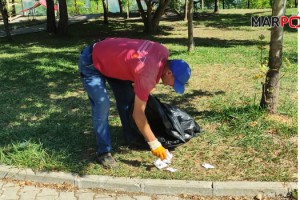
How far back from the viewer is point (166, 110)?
4168mm

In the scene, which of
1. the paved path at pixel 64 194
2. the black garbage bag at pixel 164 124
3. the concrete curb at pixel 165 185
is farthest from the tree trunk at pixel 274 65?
the paved path at pixel 64 194

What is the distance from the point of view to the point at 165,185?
3443mm

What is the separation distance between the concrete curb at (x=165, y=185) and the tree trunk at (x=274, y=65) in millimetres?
1529

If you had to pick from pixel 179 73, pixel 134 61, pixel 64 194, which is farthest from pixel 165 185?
pixel 134 61

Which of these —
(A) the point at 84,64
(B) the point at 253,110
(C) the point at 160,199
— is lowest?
(C) the point at 160,199

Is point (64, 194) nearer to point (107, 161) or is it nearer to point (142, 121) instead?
point (107, 161)

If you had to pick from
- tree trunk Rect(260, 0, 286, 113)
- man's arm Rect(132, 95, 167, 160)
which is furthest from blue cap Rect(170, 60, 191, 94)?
tree trunk Rect(260, 0, 286, 113)

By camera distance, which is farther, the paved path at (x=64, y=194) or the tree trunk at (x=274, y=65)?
the tree trunk at (x=274, y=65)

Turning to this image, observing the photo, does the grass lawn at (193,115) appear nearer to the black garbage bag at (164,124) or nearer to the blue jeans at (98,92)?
the black garbage bag at (164,124)

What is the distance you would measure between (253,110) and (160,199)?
6.33 ft

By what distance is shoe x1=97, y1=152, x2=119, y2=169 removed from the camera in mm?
3781

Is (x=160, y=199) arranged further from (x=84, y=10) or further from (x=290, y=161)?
(x=84, y=10)

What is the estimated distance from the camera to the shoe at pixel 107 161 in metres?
3.78

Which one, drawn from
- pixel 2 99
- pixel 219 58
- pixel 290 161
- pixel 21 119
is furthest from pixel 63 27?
pixel 290 161
